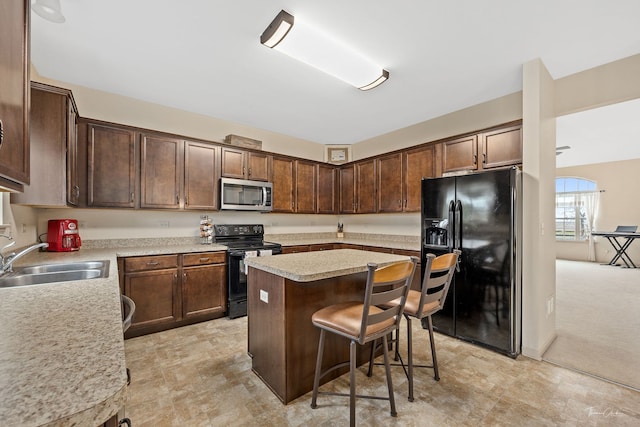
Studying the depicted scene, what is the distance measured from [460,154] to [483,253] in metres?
1.37

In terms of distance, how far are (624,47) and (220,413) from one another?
167 inches

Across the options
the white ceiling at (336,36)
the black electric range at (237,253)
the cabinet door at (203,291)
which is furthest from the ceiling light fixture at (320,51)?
the cabinet door at (203,291)

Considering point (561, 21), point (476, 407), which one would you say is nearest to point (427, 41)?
point (561, 21)

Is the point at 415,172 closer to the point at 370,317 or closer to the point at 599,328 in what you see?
the point at 599,328

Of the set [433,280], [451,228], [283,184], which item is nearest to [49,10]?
[283,184]

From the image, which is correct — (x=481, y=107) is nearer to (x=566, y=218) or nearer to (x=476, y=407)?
(x=476, y=407)

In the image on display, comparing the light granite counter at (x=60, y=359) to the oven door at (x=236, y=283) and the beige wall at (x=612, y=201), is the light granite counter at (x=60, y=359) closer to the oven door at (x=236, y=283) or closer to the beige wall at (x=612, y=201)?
the oven door at (x=236, y=283)

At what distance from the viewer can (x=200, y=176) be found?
12.0 feet

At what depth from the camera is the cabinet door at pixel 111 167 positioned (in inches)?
116

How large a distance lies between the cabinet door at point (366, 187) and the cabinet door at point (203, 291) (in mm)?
2441

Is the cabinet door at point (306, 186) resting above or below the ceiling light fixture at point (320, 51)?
below

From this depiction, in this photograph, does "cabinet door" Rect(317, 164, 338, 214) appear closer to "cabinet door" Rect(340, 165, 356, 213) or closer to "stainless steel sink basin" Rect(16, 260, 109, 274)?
"cabinet door" Rect(340, 165, 356, 213)

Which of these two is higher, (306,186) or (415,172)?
(415,172)

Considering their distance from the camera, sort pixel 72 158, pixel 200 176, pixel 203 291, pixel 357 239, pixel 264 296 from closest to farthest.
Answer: pixel 264 296 < pixel 72 158 < pixel 203 291 < pixel 200 176 < pixel 357 239
